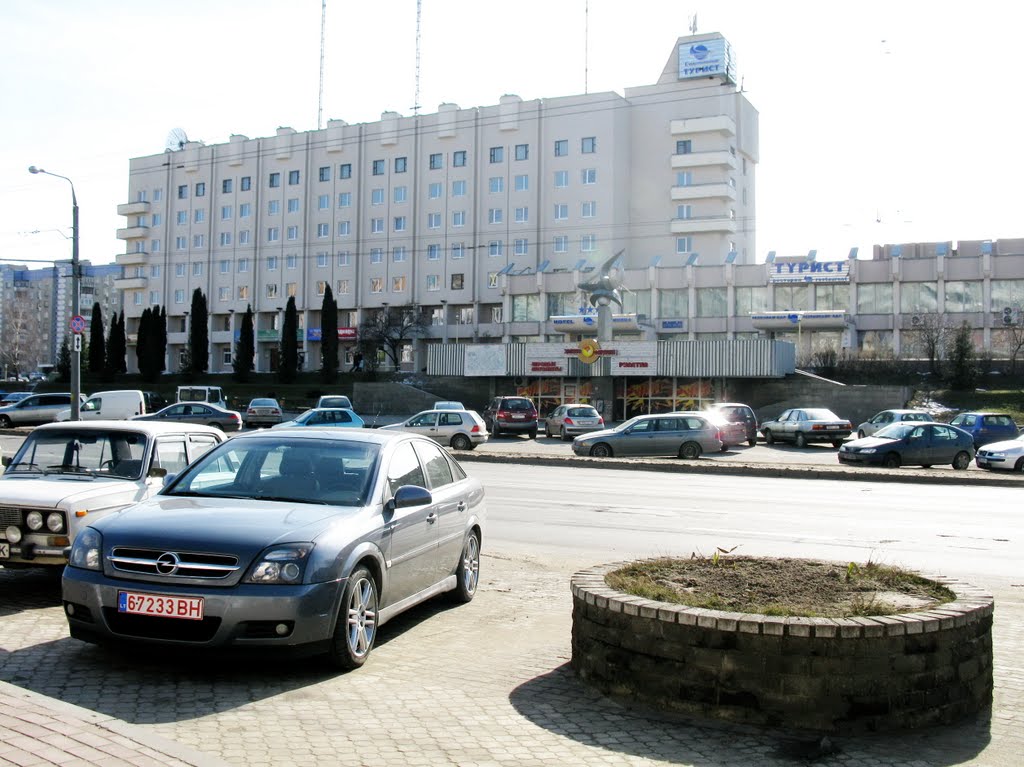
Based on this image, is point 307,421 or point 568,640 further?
point 307,421

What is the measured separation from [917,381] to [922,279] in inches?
632

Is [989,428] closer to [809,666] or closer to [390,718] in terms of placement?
[809,666]

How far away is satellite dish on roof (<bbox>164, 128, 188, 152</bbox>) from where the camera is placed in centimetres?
10569

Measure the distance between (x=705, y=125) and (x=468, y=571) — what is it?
3006 inches

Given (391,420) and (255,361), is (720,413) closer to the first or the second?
(391,420)

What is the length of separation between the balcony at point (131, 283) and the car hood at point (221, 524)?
104m

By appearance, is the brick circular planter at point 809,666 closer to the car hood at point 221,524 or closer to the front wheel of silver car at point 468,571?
the car hood at point 221,524

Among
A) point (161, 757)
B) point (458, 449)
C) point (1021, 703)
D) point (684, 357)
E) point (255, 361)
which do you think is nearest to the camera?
point (161, 757)

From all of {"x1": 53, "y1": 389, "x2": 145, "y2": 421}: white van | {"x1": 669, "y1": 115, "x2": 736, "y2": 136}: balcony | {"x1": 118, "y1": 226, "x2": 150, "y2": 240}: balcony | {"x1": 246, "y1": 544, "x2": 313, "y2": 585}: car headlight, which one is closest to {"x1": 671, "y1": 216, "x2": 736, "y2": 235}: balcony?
{"x1": 669, "y1": 115, "x2": 736, "y2": 136}: balcony

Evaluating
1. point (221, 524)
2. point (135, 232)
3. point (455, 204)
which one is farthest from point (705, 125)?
point (221, 524)

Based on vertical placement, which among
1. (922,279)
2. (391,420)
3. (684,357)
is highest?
(922,279)

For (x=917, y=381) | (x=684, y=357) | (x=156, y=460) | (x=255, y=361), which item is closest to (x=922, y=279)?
(x=917, y=381)

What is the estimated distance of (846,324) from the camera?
69.8 metres

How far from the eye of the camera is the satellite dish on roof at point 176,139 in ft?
347
